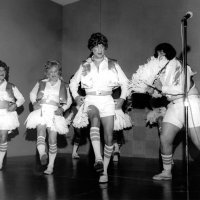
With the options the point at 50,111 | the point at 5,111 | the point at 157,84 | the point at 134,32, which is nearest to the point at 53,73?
the point at 50,111

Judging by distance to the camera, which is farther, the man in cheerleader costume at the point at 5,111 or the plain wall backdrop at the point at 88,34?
the plain wall backdrop at the point at 88,34

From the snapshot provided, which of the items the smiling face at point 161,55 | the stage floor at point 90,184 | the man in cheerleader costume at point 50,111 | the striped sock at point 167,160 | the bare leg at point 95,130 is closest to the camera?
the stage floor at point 90,184

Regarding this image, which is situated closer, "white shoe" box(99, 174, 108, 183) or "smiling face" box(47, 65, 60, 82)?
"white shoe" box(99, 174, 108, 183)

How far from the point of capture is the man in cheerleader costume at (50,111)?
4.65 metres

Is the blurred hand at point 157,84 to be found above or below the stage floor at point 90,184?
above

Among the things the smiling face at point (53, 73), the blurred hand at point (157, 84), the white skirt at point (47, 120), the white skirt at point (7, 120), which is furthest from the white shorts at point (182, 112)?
the white skirt at point (7, 120)

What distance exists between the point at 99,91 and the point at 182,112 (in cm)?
93

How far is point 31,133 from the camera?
269 inches

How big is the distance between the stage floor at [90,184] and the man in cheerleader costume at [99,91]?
35 centimetres

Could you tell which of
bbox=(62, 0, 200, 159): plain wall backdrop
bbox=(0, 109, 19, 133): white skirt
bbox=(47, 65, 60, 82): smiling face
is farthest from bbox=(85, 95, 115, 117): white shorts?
bbox=(62, 0, 200, 159): plain wall backdrop

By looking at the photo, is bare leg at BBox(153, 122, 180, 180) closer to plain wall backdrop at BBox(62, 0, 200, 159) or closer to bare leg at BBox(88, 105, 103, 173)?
bare leg at BBox(88, 105, 103, 173)

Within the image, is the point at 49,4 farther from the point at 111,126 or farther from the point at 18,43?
the point at 111,126

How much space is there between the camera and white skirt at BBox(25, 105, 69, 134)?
468 cm

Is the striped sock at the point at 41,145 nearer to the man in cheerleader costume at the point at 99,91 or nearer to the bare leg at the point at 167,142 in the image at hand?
the man in cheerleader costume at the point at 99,91
